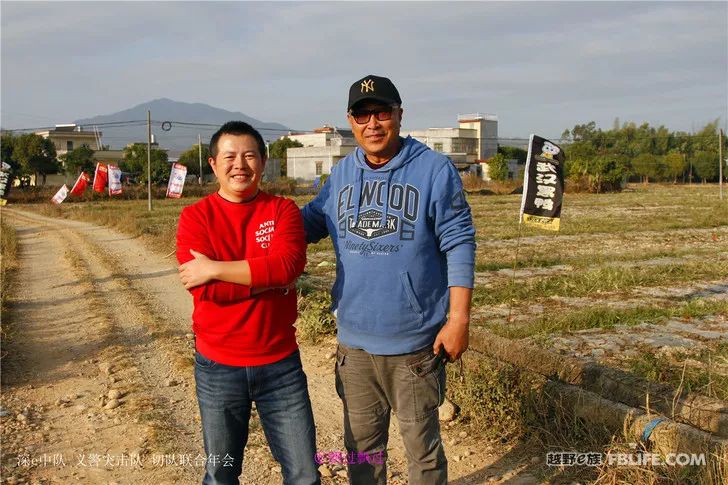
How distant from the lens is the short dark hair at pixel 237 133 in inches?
111

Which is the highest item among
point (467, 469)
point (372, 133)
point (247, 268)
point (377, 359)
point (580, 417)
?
point (372, 133)

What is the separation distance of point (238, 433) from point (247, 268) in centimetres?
70

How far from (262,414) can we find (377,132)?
4.01 ft

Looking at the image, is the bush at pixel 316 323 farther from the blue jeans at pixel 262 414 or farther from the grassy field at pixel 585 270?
the blue jeans at pixel 262 414

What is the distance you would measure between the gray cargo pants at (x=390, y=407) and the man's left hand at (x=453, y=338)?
0.24ft

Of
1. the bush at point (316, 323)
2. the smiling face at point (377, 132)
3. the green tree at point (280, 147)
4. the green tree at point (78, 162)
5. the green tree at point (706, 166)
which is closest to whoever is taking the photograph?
the smiling face at point (377, 132)

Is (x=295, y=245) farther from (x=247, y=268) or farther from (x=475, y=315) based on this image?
(x=475, y=315)

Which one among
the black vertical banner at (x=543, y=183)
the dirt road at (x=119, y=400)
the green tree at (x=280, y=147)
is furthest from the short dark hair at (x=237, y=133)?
the green tree at (x=280, y=147)

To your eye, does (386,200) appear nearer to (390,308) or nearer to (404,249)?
(404,249)

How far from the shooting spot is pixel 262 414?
112 inches

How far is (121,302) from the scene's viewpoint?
8.30 metres

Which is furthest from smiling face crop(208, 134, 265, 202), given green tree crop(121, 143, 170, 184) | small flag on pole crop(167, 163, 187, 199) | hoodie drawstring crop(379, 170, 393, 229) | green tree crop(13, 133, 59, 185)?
green tree crop(13, 133, 59, 185)

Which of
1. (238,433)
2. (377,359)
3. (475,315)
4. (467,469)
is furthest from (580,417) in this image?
(475,315)

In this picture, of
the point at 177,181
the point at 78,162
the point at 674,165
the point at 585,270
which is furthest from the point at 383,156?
the point at 674,165
